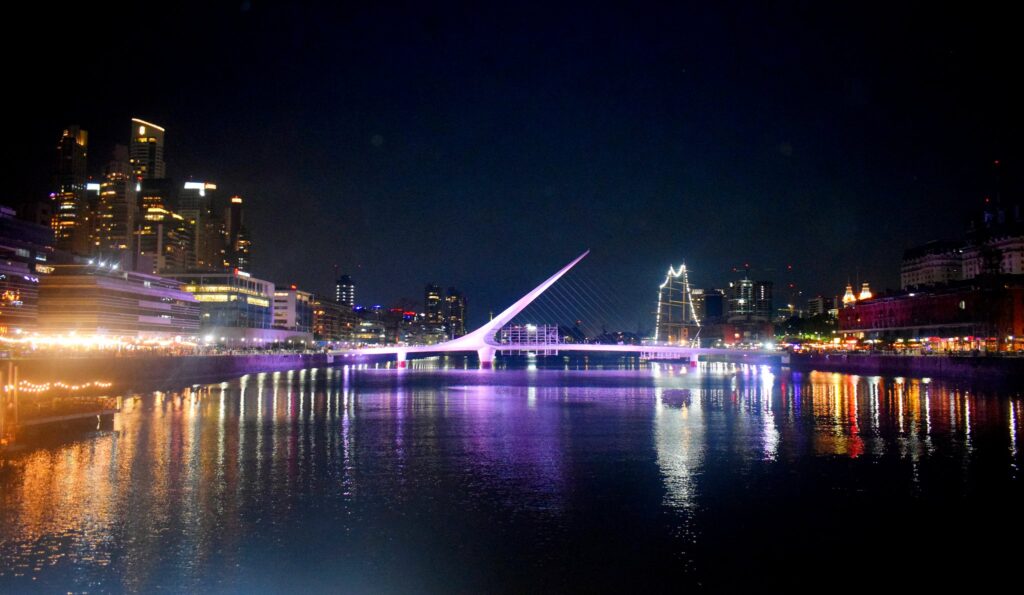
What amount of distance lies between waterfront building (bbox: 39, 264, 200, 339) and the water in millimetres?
54618

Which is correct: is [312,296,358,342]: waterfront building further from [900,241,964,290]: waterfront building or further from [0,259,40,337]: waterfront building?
[900,241,964,290]: waterfront building

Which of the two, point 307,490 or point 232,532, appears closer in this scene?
point 232,532

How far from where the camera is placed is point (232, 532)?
37.2ft

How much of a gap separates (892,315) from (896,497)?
79809mm

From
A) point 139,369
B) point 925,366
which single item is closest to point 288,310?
point 139,369

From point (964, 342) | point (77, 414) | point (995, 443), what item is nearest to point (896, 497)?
point (995, 443)

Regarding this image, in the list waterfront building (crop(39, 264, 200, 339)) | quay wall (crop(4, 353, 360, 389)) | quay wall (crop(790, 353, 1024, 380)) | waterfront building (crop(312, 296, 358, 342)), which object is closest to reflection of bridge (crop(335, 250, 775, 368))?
quay wall (crop(790, 353, 1024, 380))

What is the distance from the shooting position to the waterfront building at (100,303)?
7250 cm

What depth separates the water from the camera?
32.0 ft

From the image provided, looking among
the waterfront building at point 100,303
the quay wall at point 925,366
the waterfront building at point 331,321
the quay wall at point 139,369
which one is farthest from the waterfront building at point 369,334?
the quay wall at point 925,366

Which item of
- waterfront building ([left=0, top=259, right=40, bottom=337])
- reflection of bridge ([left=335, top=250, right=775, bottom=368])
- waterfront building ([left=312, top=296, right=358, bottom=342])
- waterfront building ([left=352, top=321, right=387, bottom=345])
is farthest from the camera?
waterfront building ([left=352, top=321, right=387, bottom=345])

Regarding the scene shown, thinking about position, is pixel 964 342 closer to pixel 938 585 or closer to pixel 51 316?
pixel 938 585

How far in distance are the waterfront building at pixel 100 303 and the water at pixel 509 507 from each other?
5462 cm

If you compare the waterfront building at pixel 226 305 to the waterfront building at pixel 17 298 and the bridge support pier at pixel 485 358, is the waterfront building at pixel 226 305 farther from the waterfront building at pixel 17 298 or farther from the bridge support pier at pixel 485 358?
the bridge support pier at pixel 485 358
